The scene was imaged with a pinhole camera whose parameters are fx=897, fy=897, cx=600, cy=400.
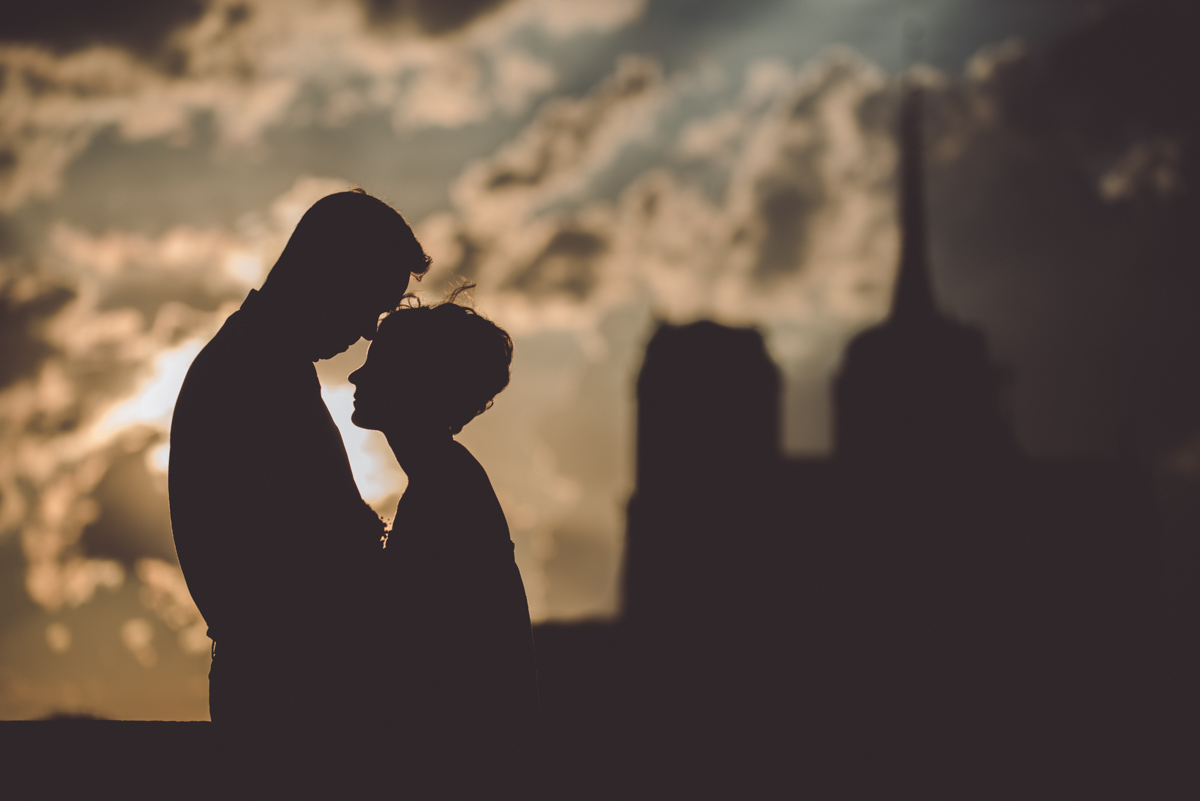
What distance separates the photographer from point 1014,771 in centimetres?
593

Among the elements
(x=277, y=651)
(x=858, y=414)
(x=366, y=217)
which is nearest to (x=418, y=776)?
(x=277, y=651)

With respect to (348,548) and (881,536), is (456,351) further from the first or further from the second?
(881,536)

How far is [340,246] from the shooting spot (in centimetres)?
334

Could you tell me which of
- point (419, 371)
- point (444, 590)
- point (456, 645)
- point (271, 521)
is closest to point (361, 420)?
point (419, 371)

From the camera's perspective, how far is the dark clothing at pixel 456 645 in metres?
3.30

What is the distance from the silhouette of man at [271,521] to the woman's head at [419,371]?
23 centimetres

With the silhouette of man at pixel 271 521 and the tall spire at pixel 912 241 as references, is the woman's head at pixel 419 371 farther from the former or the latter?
the tall spire at pixel 912 241

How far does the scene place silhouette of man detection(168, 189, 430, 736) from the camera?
3088mm

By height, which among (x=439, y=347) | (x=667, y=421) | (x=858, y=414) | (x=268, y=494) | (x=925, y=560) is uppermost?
(x=858, y=414)

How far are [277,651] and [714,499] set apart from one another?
111438 millimetres

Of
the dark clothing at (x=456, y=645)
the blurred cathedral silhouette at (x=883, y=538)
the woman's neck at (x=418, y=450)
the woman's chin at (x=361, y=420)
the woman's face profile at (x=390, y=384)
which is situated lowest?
the dark clothing at (x=456, y=645)

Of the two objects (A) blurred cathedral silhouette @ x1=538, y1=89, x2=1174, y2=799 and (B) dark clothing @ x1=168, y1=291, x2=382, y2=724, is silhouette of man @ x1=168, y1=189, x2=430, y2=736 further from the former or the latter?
(A) blurred cathedral silhouette @ x1=538, y1=89, x2=1174, y2=799

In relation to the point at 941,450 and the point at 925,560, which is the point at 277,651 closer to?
the point at 925,560

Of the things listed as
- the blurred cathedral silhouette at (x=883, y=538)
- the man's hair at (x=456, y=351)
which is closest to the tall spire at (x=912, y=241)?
the blurred cathedral silhouette at (x=883, y=538)
